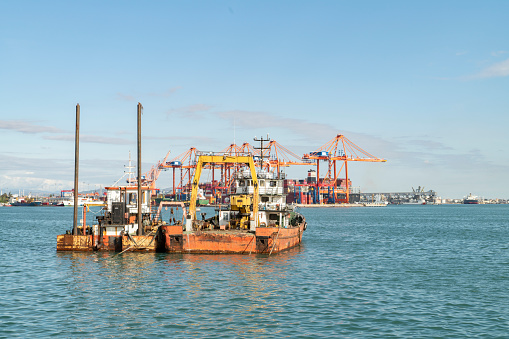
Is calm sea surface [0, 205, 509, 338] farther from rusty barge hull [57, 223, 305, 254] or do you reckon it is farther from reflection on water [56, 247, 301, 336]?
rusty barge hull [57, 223, 305, 254]

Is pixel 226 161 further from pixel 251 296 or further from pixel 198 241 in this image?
pixel 251 296

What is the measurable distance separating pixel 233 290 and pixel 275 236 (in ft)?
42.7

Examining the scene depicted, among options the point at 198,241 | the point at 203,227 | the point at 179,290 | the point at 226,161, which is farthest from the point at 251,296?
the point at 203,227

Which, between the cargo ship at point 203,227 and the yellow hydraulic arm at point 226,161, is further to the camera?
the yellow hydraulic arm at point 226,161

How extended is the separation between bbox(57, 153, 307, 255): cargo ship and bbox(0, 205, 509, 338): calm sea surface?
1054mm

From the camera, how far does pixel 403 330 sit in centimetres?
1836

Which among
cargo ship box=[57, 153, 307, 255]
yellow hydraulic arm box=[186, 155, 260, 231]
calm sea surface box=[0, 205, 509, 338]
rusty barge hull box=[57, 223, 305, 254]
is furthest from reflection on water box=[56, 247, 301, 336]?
yellow hydraulic arm box=[186, 155, 260, 231]

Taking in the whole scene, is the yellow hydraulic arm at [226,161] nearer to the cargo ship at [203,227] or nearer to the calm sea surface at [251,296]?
the cargo ship at [203,227]

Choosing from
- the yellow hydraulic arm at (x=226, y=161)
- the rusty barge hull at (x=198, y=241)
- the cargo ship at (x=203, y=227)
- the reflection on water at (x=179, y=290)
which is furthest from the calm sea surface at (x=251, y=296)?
the yellow hydraulic arm at (x=226, y=161)

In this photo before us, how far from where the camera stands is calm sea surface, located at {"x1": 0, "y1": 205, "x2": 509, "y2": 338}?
18562mm

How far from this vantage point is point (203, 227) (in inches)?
1651

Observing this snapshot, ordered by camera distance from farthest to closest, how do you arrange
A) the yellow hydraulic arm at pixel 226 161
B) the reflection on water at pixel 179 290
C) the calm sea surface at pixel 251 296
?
1. the yellow hydraulic arm at pixel 226 161
2. the reflection on water at pixel 179 290
3. the calm sea surface at pixel 251 296

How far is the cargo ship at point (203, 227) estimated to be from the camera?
36.8 meters

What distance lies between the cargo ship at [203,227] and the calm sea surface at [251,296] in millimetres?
1054
